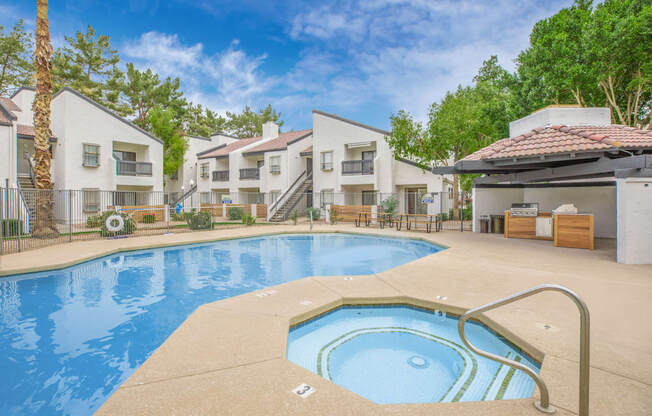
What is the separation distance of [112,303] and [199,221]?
10620 mm

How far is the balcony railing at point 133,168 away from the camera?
21000 mm

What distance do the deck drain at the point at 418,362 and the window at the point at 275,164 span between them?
2202 centimetres

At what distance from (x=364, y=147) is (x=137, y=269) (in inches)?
698

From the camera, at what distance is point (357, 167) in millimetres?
22281

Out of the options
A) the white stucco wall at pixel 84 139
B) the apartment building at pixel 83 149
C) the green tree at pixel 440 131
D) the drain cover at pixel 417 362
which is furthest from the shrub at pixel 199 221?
the drain cover at pixel 417 362

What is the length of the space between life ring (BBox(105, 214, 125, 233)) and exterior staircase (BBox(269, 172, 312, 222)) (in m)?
9.61

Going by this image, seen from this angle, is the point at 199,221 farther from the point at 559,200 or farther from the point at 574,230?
the point at 559,200

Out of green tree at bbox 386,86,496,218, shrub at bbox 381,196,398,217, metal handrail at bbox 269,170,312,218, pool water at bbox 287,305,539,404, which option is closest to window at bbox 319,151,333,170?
metal handrail at bbox 269,170,312,218

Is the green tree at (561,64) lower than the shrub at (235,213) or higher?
higher

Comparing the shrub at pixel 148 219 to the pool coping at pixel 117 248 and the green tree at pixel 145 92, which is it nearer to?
the pool coping at pixel 117 248

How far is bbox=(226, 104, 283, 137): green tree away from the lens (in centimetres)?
4566

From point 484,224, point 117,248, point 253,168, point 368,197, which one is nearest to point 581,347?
point 117,248

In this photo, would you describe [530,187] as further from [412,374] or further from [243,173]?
[243,173]

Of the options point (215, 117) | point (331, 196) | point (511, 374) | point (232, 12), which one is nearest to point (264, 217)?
point (331, 196)
